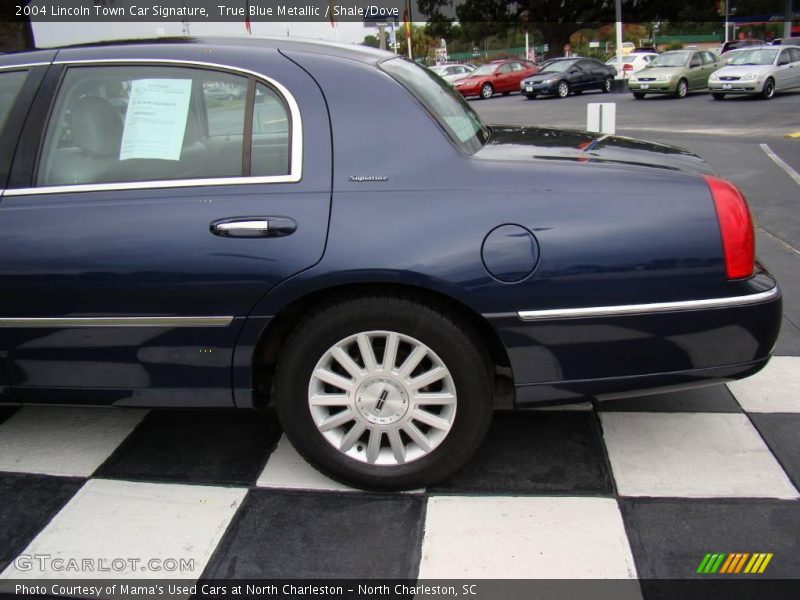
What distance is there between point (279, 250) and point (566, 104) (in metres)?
23.2

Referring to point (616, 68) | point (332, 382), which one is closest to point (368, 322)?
point (332, 382)

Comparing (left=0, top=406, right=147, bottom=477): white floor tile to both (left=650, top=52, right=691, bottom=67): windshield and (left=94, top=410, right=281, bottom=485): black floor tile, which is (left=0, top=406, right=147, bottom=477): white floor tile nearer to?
(left=94, top=410, right=281, bottom=485): black floor tile

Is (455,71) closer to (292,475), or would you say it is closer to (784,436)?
(784,436)

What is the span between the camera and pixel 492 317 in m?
2.58

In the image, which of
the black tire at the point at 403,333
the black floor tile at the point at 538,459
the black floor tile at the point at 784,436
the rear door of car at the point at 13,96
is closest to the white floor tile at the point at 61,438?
the rear door of car at the point at 13,96

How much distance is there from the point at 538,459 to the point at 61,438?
84.1 inches

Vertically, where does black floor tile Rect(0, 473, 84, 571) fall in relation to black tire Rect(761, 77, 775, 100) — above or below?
below

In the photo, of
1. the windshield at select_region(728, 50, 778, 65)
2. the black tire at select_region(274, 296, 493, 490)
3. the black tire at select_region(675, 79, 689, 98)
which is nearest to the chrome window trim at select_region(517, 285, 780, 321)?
the black tire at select_region(274, 296, 493, 490)

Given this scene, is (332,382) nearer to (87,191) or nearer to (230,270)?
(230,270)

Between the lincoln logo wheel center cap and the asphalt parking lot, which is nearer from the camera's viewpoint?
the asphalt parking lot

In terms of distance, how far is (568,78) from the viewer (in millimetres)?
27562

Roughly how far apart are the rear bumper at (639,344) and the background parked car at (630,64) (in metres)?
30.1

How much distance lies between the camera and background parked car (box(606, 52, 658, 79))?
3200 centimetres

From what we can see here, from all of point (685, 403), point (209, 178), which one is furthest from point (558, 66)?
point (209, 178)
